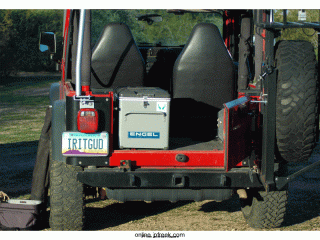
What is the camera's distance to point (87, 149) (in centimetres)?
461

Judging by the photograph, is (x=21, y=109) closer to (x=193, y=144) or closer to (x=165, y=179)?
(x=193, y=144)

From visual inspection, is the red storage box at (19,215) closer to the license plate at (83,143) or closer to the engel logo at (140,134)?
the license plate at (83,143)

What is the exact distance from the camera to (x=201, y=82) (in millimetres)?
5477

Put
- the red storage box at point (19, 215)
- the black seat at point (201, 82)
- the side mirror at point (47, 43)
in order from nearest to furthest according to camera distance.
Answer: the red storage box at point (19, 215) → the black seat at point (201, 82) → the side mirror at point (47, 43)

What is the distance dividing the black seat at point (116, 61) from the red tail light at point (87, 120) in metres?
1.01

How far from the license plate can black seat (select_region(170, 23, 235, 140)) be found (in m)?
1.21

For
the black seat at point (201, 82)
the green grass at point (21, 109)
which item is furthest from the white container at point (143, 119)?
the green grass at point (21, 109)

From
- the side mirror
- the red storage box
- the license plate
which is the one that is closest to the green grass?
the side mirror

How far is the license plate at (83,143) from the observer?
→ 4.60 meters

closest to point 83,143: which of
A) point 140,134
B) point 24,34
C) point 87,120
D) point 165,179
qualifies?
point 87,120

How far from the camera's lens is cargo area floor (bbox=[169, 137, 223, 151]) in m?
5.04

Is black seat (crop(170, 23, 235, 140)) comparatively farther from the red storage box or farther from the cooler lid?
the red storage box

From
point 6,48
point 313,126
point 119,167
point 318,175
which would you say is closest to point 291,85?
point 313,126

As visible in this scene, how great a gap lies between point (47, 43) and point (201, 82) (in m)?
2.18
